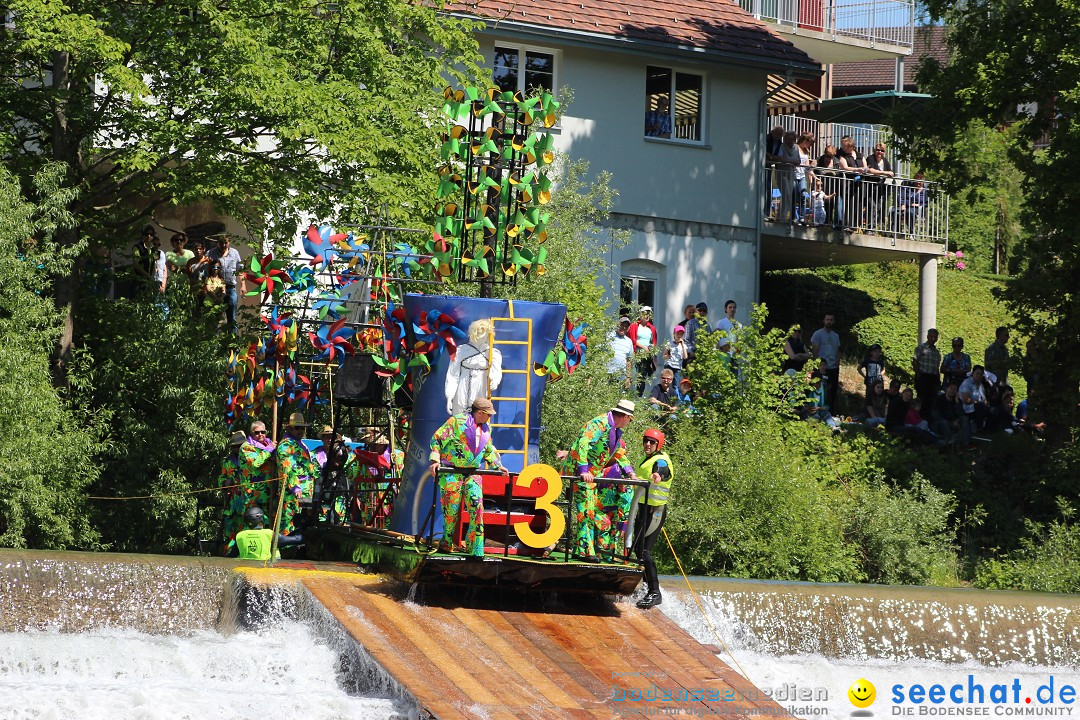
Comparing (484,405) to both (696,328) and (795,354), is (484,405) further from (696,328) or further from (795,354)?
(795,354)

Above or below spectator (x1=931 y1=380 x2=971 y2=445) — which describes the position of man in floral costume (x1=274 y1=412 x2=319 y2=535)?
below

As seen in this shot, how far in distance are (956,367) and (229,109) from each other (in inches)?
531

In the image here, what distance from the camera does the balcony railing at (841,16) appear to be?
130 ft

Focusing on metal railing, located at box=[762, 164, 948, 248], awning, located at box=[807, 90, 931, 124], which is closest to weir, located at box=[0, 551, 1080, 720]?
metal railing, located at box=[762, 164, 948, 248]

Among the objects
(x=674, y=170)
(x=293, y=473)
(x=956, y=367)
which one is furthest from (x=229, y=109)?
(x=956, y=367)

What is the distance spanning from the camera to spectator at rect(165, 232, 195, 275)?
84.4 feet

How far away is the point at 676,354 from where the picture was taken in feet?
91.9

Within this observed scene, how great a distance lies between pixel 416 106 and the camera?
25.7 m

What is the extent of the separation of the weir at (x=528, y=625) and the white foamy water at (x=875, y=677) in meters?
0.06

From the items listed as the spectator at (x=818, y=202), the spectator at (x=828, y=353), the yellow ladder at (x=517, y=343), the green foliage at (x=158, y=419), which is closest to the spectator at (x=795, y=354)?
the spectator at (x=828, y=353)

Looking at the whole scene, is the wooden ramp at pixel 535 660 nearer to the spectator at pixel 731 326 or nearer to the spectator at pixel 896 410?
the spectator at pixel 731 326

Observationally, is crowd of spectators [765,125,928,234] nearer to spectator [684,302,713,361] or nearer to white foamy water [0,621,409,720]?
spectator [684,302,713,361]

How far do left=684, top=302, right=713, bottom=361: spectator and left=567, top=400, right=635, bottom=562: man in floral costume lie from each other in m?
9.50

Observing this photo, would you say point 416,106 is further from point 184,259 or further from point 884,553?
point 884,553
